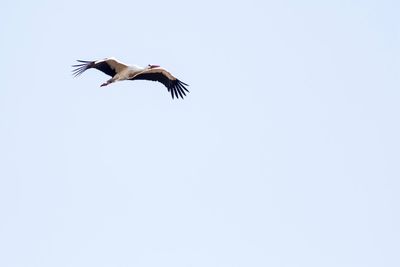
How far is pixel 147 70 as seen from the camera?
2873cm

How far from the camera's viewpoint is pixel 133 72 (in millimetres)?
28500

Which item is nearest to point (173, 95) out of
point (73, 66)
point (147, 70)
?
point (147, 70)

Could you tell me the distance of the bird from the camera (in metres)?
28.2

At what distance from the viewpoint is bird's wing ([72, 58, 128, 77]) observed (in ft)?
92.2

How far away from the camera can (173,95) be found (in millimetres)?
29578

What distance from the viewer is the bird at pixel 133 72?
28188 mm

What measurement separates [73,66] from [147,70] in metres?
2.26

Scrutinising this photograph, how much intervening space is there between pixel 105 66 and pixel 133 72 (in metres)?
0.86

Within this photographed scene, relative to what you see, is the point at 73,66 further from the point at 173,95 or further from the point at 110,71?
the point at 173,95

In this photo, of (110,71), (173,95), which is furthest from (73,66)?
(173,95)

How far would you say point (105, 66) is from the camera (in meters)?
28.5

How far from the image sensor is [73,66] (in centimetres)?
2816

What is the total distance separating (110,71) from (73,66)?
1.14 metres

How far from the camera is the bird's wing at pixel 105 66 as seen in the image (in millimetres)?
28109
